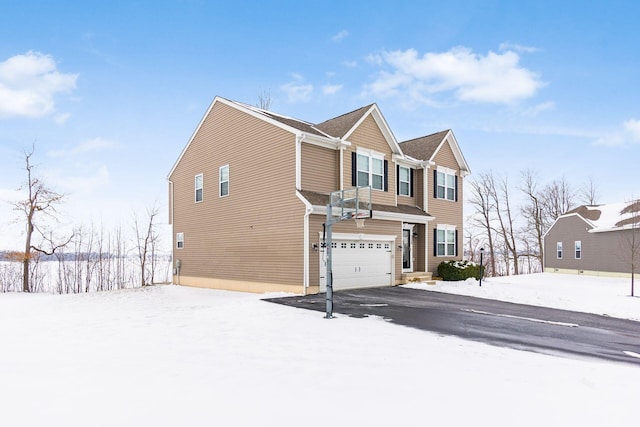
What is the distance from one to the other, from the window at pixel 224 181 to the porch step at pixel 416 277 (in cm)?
983

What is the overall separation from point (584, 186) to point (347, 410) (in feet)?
156

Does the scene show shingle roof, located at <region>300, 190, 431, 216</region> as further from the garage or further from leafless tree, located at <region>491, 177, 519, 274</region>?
leafless tree, located at <region>491, 177, 519, 274</region>

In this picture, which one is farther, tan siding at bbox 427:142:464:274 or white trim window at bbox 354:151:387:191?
tan siding at bbox 427:142:464:274

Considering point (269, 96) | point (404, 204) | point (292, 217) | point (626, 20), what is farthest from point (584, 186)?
point (292, 217)

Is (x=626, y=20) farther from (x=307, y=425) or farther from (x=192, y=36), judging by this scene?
(x=307, y=425)

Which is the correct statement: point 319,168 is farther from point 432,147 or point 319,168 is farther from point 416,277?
point 432,147

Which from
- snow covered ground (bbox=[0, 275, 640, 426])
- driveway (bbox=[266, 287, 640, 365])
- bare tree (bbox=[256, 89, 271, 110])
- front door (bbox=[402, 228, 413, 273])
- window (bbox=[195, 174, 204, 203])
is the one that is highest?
bare tree (bbox=[256, 89, 271, 110])

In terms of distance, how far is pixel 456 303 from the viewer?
1360 centimetres

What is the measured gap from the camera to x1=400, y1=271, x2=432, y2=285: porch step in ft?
60.4

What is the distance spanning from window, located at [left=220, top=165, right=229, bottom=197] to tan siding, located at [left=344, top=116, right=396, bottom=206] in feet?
20.3

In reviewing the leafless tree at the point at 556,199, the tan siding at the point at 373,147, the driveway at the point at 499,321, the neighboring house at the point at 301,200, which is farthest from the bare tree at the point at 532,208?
the driveway at the point at 499,321

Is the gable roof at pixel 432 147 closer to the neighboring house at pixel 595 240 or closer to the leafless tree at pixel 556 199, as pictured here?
the neighboring house at pixel 595 240

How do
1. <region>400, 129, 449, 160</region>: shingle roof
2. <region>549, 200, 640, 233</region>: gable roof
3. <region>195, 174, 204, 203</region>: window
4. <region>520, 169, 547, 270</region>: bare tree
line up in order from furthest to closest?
<region>520, 169, 547, 270</region>: bare tree → <region>549, 200, 640, 233</region>: gable roof → <region>400, 129, 449, 160</region>: shingle roof → <region>195, 174, 204, 203</region>: window

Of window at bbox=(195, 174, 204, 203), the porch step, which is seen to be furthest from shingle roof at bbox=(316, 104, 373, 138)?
the porch step
